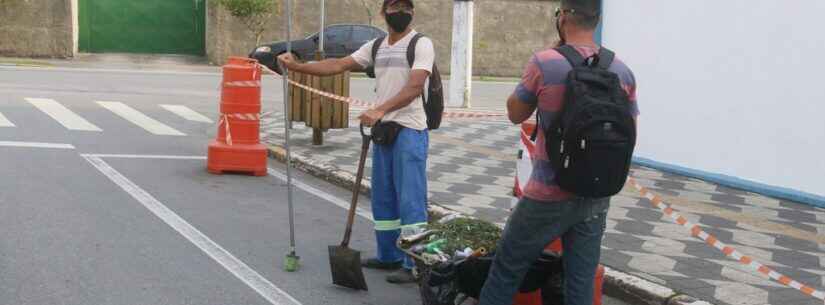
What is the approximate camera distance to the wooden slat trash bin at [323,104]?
12484 millimetres

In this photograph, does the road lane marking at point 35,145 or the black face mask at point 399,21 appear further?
the road lane marking at point 35,145

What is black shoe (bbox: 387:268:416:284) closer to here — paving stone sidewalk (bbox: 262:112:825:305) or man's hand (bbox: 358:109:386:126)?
man's hand (bbox: 358:109:386:126)

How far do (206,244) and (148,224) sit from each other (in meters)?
0.74

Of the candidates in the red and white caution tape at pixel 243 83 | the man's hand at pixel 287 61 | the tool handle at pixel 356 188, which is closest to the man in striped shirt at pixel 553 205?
the tool handle at pixel 356 188

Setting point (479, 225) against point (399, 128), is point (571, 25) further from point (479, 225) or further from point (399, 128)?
point (399, 128)

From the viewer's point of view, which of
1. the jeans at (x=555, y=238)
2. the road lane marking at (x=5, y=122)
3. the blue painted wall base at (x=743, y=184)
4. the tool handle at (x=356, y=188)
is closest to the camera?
the jeans at (x=555, y=238)

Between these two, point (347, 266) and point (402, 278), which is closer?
point (347, 266)

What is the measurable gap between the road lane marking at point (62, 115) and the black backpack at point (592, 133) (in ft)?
33.8

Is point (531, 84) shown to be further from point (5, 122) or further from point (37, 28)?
point (37, 28)

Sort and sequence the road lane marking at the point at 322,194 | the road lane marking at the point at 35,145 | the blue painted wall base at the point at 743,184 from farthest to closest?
the road lane marking at the point at 35,145 < the blue painted wall base at the point at 743,184 < the road lane marking at the point at 322,194

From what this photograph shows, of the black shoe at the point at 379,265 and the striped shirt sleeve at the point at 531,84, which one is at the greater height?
the striped shirt sleeve at the point at 531,84

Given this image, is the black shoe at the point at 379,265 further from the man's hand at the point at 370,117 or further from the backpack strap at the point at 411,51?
the backpack strap at the point at 411,51

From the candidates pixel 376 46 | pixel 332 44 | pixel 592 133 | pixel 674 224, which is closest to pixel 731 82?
pixel 674 224

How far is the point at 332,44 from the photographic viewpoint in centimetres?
2930
